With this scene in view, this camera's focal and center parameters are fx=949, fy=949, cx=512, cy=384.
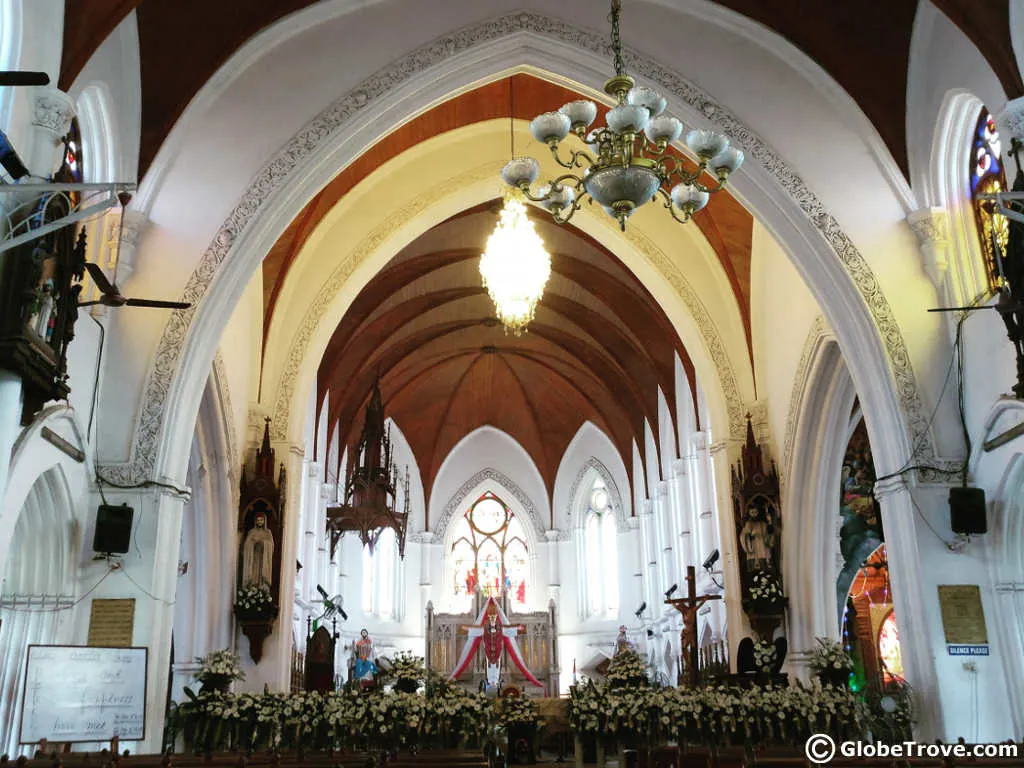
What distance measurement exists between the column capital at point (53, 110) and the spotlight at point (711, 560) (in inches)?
447

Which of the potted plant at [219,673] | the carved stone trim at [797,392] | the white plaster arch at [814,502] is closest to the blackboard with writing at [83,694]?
the potted plant at [219,673]

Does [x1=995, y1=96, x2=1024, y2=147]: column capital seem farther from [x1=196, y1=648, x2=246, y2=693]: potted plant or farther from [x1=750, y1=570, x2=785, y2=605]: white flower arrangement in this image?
[x1=196, y1=648, x2=246, y2=693]: potted plant

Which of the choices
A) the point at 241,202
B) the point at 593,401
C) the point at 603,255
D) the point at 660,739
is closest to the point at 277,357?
the point at 241,202

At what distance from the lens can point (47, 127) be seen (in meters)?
7.21

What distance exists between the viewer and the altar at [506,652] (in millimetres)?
23859

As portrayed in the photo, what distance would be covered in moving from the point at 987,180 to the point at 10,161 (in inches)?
351

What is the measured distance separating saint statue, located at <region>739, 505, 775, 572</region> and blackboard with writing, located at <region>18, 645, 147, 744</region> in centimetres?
845

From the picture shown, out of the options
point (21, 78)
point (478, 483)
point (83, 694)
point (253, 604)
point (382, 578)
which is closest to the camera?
point (21, 78)

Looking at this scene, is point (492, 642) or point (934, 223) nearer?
point (934, 223)

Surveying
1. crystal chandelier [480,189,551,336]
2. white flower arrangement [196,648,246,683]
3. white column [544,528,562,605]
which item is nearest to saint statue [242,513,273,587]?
white flower arrangement [196,648,246,683]

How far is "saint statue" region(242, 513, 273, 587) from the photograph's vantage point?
12898 millimetres

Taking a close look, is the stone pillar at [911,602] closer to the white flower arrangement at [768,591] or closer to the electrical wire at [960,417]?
the electrical wire at [960,417]

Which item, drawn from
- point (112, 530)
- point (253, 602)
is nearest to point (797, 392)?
point (253, 602)

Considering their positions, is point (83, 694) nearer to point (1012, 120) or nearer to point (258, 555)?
point (258, 555)
